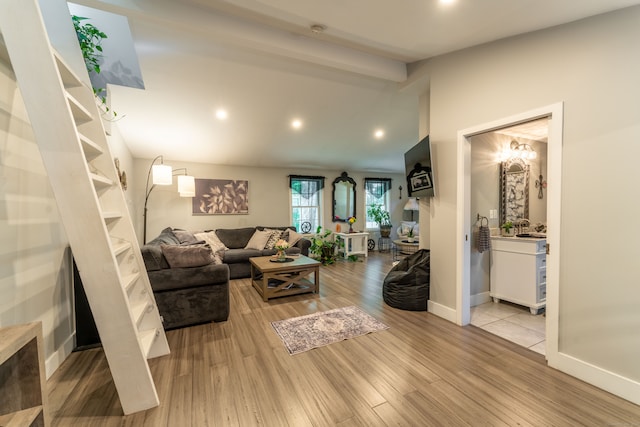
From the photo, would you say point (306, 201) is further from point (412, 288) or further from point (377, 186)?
point (412, 288)

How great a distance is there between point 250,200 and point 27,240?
441 cm

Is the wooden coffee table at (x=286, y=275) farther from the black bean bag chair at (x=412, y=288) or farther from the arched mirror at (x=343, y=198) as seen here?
the arched mirror at (x=343, y=198)

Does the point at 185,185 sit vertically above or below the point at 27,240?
above

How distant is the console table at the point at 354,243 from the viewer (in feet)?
20.8

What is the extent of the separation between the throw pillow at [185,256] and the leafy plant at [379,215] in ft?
17.8

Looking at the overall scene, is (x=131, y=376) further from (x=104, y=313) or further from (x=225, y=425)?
(x=225, y=425)

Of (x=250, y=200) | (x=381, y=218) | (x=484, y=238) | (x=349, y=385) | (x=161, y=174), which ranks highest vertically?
(x=161, y=174)

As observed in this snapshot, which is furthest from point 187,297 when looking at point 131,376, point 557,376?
point 557,376

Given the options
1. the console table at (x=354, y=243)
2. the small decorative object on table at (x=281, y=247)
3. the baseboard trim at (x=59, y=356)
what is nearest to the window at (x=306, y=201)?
the console table at (x=354, y=243)

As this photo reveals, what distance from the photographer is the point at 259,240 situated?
5367mm

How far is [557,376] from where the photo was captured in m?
1.89

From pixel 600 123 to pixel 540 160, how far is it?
2454 millimetres

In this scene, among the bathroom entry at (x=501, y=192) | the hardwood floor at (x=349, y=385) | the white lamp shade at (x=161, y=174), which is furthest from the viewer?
the white lamp shade at (x=161, y=174)

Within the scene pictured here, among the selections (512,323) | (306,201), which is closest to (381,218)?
(306,201)
